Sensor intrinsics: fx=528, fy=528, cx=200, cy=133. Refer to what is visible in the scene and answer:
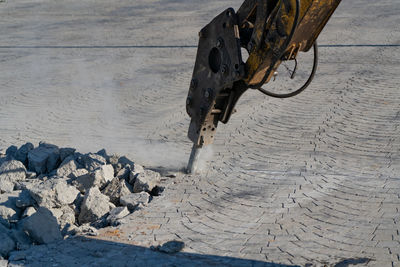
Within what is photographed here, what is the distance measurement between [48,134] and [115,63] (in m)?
4.52

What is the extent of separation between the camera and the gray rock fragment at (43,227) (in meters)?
5.62

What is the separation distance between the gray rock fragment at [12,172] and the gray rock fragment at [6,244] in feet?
5.15

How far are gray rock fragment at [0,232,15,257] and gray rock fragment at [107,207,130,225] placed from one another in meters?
1.13

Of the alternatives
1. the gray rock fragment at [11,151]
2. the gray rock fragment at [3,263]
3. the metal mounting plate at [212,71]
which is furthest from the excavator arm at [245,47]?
the gray rock fragment at [11,151]

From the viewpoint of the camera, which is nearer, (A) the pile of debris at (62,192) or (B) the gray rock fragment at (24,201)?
(A) the pile of debris at (62,192)

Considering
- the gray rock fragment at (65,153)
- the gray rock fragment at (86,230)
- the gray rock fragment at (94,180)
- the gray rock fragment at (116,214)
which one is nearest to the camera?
the gray rock fragment at (86,230)

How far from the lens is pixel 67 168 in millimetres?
7242

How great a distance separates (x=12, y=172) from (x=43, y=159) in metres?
0.46

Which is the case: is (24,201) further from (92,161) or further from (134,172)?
(134,172)

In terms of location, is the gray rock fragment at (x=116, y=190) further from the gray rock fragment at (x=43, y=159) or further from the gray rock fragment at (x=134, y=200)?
the gray rock fragment at (x=43, y=159)

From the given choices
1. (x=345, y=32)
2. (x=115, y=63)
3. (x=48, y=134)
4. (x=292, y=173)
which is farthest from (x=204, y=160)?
(x=345, y=32)

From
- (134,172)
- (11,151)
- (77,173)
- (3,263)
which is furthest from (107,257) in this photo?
(11,151)

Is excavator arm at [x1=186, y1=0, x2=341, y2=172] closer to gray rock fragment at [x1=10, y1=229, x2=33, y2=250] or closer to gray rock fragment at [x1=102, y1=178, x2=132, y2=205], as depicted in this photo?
gray rock fragment at [x1=102, y1=178, x2=132, y2=205]

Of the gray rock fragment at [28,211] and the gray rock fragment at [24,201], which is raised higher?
the gray rock fragment at [24,201]
